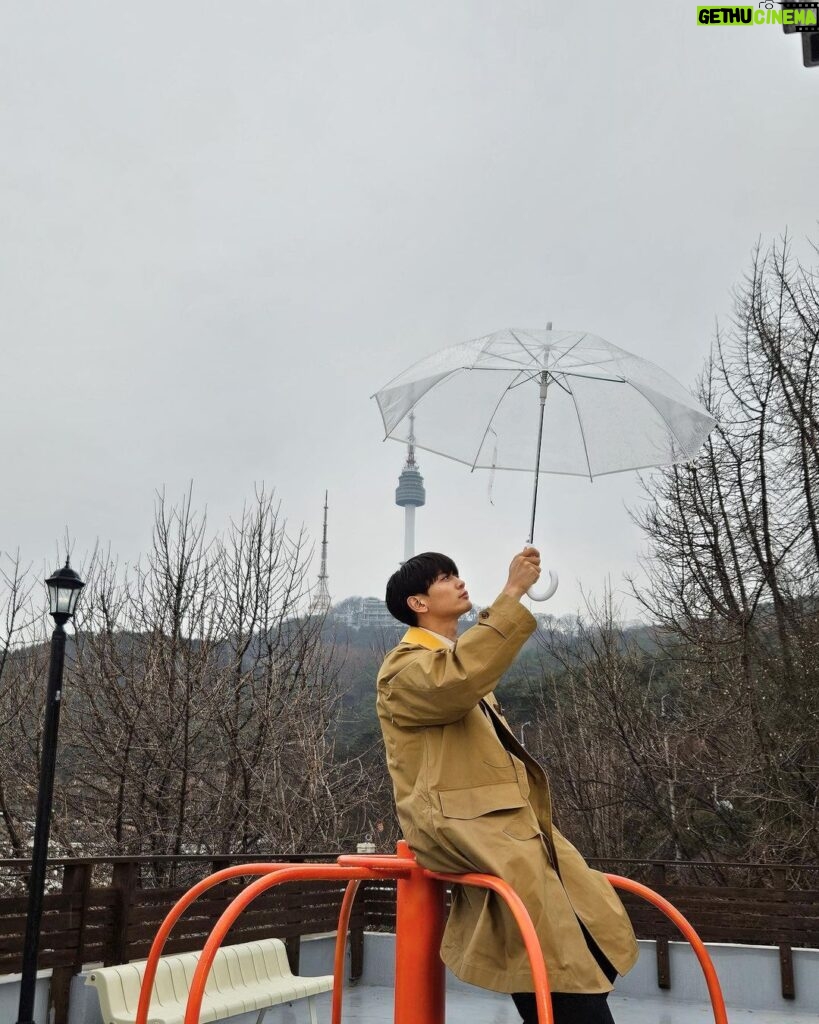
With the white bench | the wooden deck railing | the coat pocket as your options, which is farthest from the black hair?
the wooden deck railing

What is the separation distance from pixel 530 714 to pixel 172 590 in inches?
430

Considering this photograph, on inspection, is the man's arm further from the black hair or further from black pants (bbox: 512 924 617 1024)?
black pants (bbox: 512 924 617 1024)

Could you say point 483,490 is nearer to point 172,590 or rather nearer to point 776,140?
point 776,140

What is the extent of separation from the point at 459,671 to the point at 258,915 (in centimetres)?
554

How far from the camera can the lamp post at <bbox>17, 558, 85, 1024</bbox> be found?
16.2 ft

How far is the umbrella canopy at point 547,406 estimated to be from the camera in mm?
3357

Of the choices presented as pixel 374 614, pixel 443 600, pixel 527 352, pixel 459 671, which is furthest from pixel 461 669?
pixel 374 614

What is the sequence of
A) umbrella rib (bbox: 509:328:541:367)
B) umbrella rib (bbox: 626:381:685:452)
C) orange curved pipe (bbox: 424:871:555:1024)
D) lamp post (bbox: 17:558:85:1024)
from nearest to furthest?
orange curved pipe (bbox: 424:871:555:1024) → umbrella rib (bbox: 509:328:541:367) → umbrella rib (bbox: 626:381:685:452) → lamp post (bbox: 17:558:85:1024)

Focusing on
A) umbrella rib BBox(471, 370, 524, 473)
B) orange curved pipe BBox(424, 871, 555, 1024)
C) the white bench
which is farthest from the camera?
the white bench

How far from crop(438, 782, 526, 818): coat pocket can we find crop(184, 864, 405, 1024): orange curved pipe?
0.25 meters

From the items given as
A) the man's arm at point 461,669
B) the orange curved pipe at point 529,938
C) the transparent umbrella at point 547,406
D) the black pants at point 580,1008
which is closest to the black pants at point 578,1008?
the black pants at point 580,1008

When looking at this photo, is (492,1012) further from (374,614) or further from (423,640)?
(374,614)

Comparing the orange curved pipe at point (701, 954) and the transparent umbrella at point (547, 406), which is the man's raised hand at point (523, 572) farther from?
the transparent umbrella at point (547, 406)

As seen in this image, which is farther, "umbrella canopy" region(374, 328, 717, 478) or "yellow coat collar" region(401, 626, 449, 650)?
"umbrella canopy" region(374, 328, 717, 478)
